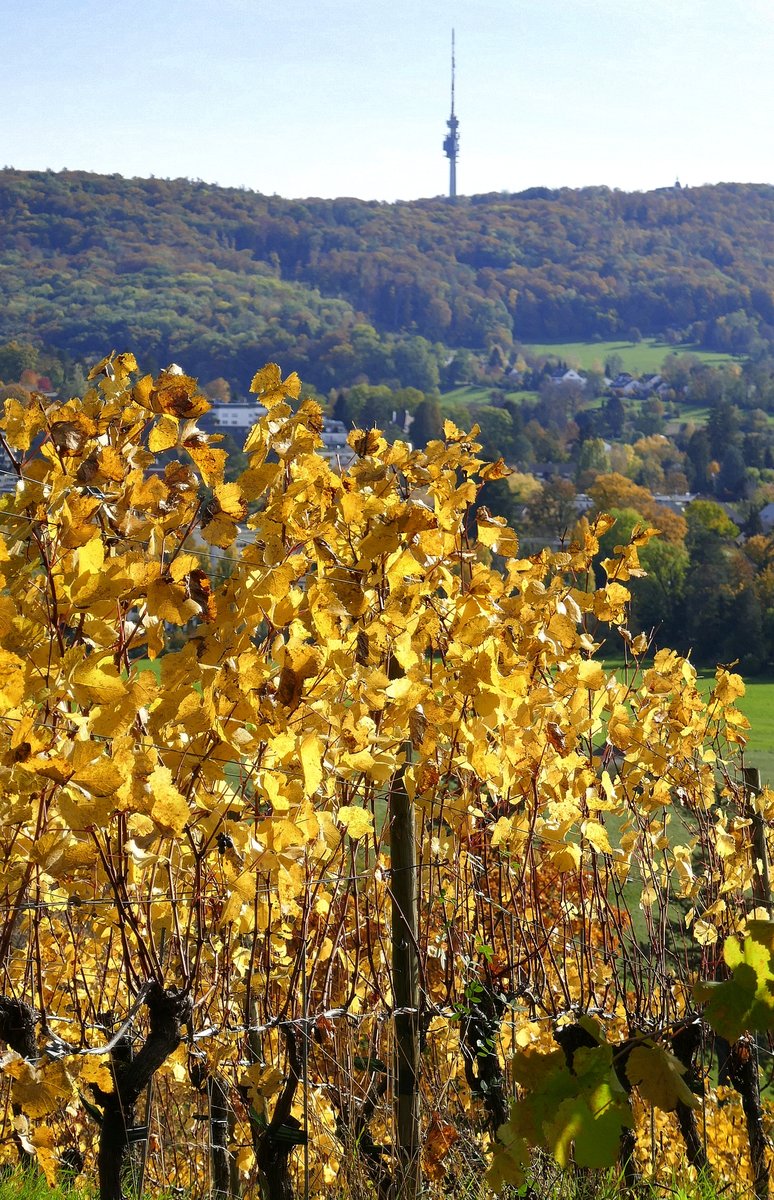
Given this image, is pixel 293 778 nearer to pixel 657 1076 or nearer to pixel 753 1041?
pixel 657 1076

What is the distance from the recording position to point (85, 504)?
1.86m

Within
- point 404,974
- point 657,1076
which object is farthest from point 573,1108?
point 404,974

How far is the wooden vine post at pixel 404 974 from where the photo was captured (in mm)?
2436

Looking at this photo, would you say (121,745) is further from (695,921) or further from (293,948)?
(695,921)

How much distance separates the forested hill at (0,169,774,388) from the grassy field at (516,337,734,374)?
238cm

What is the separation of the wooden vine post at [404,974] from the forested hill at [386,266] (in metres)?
91.3

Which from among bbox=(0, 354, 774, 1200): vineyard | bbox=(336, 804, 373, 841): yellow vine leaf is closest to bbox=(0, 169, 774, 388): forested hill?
bbox=(0, 354, 774, 1200): vineyard

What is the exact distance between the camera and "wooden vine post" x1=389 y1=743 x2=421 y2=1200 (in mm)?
2436

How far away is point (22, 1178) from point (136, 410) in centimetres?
177

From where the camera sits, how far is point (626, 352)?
384 feet

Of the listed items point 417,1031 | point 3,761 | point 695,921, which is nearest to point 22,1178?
point 417,1031

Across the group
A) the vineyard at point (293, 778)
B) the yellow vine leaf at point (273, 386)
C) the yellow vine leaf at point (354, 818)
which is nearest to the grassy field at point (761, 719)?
the vineyard at point (293, 778)

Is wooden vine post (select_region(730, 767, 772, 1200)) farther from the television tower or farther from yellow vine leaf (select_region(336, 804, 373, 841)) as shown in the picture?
the television tower

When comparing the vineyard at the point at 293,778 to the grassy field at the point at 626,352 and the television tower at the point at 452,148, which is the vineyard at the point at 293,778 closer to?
the grassy field at the point at 626,352
